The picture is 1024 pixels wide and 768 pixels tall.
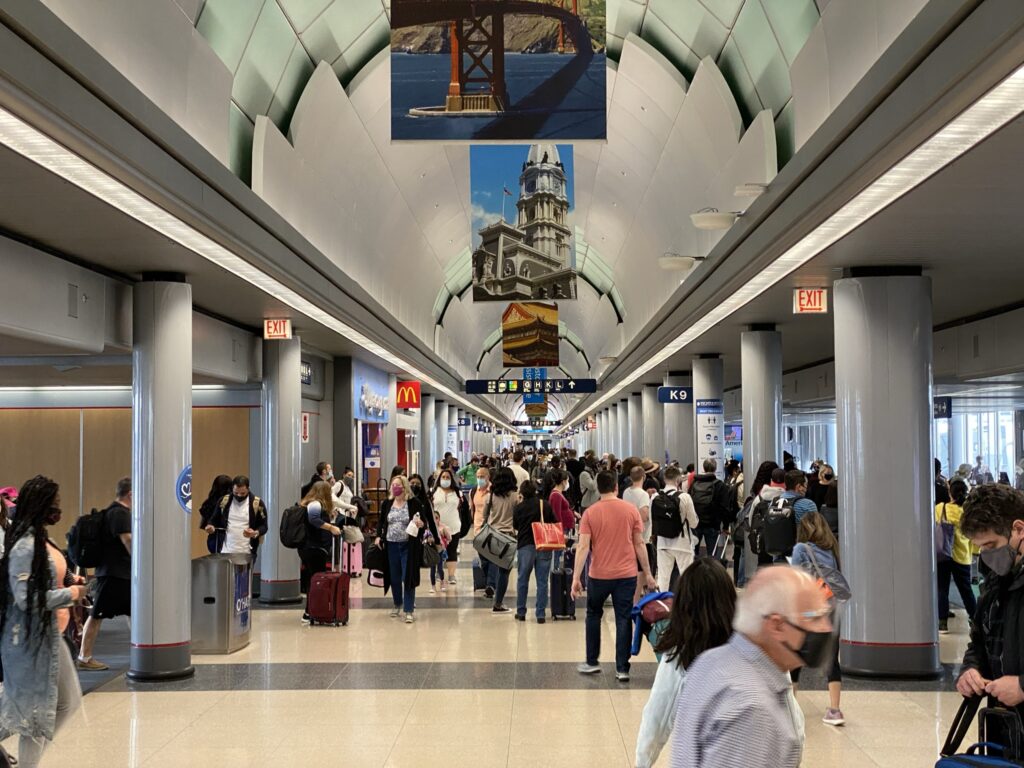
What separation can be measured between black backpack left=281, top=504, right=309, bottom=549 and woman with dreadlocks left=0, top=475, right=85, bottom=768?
24.9 ft

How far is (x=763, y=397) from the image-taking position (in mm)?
16156

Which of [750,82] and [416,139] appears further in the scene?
[750,82]

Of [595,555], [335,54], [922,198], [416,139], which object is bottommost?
[595,555]

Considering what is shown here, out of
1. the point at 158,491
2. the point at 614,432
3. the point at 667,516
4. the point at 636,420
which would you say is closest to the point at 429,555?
the point at 667,516

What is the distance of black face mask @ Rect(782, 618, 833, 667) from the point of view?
8.57 ft

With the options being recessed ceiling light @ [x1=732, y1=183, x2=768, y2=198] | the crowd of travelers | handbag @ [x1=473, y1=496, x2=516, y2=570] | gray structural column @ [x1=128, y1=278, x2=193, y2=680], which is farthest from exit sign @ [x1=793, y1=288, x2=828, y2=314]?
gray structural column @ [x1=128, y1=278, x2=193, y2=680]

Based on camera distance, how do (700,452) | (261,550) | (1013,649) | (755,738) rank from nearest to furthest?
1. (755,738)
2. (1013,649)
3. (261,550)
4. (700,452)

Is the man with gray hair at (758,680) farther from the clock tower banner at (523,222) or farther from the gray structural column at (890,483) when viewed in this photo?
the clock tower banner at (523,222)

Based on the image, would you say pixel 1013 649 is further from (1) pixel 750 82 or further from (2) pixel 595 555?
(1) pixel 750 82

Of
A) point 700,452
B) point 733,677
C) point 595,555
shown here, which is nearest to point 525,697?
point 595,555

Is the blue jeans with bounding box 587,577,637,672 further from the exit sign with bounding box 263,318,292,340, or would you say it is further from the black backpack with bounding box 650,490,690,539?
the exit sign with bounding box 263,318,292,340

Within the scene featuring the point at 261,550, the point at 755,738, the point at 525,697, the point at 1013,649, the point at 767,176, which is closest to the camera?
the point at 755,738

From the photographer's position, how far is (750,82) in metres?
12.3

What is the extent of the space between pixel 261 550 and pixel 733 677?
1364 centimetres
